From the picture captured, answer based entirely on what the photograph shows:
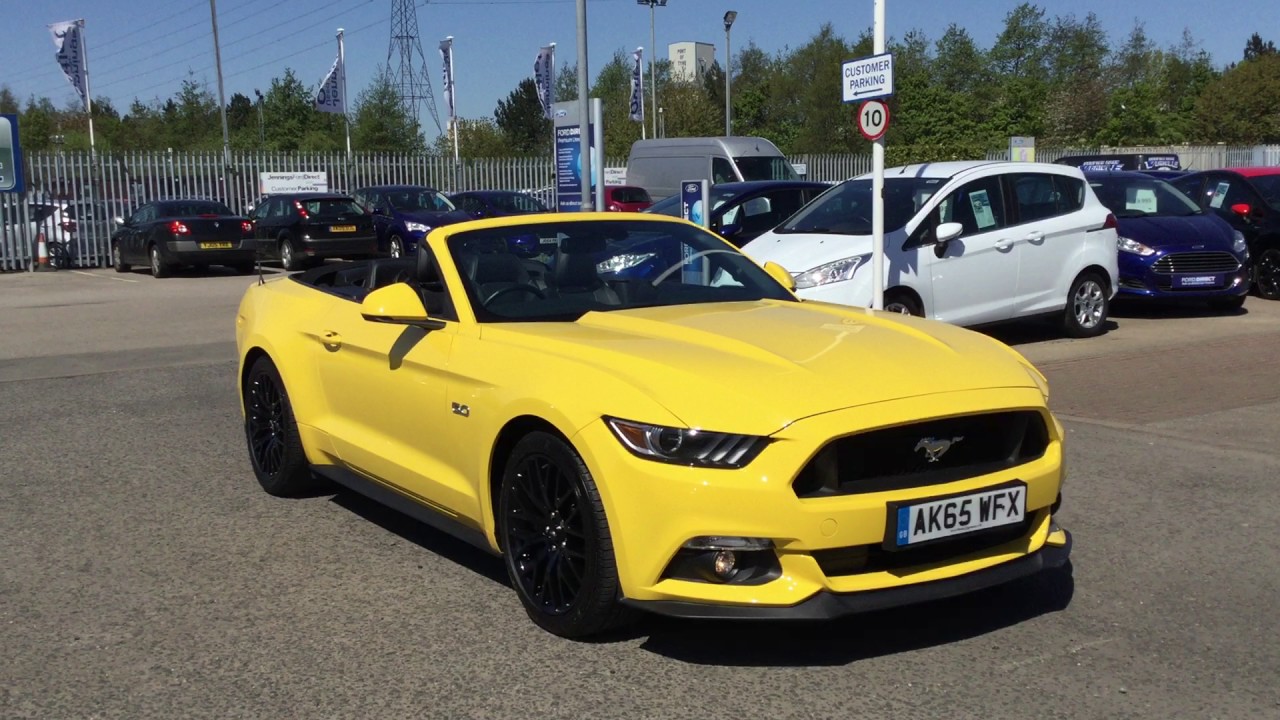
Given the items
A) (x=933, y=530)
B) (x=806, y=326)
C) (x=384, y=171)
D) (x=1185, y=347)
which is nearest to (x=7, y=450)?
(x=806, y=326)

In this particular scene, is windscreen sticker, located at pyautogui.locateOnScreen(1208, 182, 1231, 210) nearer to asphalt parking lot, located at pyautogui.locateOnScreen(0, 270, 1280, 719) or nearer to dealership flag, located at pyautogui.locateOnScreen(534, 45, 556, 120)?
asphalt parking lot, located at pyautogui.locateOnScreen(0, 270, 1280, 719)

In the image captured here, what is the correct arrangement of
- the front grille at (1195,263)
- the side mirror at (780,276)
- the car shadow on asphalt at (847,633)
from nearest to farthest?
1. the car shadow on asphalt at (847,633)
2. the side mirror at (780,276)
3. the front grille at (1195,263)

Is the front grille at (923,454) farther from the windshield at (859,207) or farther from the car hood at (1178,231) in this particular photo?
the car hood at (1178,231)

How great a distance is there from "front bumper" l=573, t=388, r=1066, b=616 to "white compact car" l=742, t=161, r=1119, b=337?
23.3ft

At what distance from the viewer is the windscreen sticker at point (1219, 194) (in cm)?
1691

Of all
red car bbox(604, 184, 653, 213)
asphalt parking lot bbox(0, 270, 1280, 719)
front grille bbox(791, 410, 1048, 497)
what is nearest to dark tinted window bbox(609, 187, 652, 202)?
red car bbox(604, 184, 653, 213)

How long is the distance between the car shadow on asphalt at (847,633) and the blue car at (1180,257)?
33.2 ft

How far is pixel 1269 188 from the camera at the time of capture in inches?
658

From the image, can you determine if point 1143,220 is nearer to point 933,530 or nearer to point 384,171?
point 933,530

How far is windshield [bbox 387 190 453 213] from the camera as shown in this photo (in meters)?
26.2

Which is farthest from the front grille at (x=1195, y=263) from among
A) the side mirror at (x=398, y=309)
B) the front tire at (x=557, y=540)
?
the front tire at (x=557, y=540)

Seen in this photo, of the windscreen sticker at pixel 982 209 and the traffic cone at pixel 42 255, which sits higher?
the windscreen sticker at pixel 982 209

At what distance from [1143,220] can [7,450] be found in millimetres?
11859

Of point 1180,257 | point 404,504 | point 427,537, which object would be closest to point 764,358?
point 404,504
